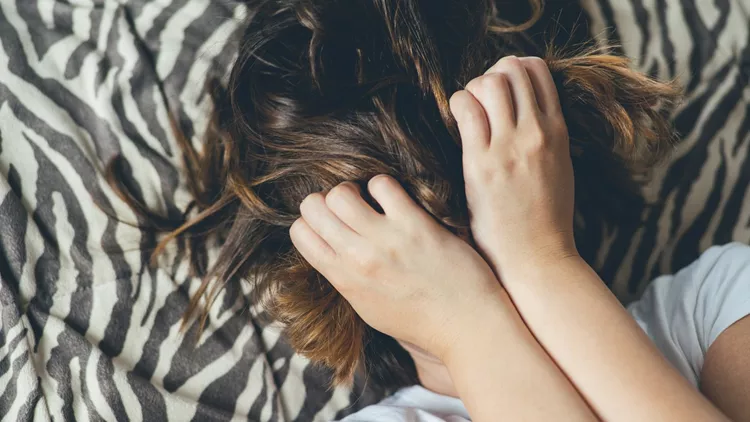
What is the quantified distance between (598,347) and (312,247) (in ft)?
1.02

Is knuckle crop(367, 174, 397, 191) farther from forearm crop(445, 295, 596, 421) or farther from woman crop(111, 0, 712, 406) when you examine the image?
forearm crop(445, 295, 596, 421)

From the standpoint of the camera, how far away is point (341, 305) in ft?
2.63

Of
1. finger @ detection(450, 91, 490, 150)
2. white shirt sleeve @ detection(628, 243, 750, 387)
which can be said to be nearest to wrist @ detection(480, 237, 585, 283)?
finger @ detection(450, 91, 490, 150)

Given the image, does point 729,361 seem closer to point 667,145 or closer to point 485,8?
point 667,145

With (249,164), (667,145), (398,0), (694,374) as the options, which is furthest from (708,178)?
(249,164)

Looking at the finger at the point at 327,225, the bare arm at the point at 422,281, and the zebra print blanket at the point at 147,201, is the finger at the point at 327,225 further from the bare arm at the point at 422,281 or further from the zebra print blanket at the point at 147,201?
the zebra print blanket at the point at 147,201

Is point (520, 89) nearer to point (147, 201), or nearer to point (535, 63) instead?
point (535, 63)

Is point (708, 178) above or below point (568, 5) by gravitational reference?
below

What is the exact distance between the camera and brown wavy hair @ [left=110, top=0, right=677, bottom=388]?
729mm

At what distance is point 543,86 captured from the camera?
72 centimetres

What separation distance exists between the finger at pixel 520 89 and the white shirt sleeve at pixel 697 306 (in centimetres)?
36

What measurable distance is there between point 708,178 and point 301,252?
0.66m

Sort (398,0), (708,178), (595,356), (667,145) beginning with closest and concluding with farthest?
(595,356) < (398,0) < (667,145) < (708,178)

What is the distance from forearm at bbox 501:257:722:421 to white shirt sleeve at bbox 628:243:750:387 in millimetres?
204
